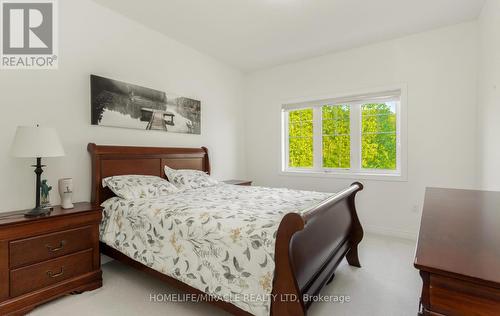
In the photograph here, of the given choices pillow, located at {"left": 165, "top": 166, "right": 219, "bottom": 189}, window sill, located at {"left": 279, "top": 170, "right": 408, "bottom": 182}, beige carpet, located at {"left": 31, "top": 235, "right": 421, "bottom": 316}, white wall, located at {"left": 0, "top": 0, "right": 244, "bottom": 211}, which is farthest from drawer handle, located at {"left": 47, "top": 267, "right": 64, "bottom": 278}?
window sill, located at {"left": 279, "top": 170, "right": 408, "bottom": 182}

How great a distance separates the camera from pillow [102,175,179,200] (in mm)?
2371

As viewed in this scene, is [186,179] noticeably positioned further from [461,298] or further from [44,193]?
[461,298]

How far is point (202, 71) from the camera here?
382 centimetres

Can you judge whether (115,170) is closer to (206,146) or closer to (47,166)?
(47,166)

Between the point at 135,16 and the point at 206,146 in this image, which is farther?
the point at 206,146

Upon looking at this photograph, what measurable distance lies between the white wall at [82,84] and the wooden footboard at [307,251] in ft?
7.04

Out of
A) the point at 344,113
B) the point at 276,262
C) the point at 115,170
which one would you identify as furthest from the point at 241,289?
the point at 344,113

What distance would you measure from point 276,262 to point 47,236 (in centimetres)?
172

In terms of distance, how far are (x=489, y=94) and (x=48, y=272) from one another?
13.6 ft

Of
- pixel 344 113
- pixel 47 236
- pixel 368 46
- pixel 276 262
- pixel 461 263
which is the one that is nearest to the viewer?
pixel 461 263

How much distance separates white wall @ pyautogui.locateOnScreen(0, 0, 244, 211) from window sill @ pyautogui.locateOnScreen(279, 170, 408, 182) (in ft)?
5.31

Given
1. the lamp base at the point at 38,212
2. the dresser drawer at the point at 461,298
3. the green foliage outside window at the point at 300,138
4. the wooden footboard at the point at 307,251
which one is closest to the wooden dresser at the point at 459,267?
the dresser drawer at the point at 461,298

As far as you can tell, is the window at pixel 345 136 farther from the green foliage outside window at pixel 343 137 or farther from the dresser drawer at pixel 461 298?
the dresser drawer at pixel 461 298

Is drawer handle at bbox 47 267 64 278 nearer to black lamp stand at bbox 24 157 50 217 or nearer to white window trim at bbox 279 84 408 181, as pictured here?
black lamp stand at bbox 24 157 50 217
